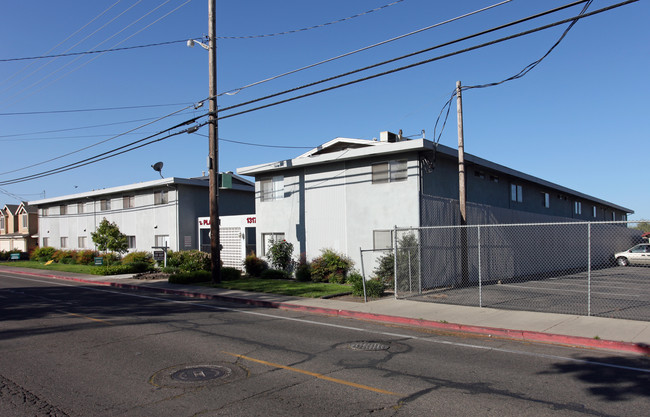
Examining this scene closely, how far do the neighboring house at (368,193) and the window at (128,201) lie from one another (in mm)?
14718

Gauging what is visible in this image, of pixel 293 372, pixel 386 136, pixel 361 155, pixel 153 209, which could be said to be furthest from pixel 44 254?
pixel 293 372

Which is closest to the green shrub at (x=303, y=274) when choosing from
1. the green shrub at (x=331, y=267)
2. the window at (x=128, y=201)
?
the green shrub at (x=331, y=267)

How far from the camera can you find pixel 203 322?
462 inches

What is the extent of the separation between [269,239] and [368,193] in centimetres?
684

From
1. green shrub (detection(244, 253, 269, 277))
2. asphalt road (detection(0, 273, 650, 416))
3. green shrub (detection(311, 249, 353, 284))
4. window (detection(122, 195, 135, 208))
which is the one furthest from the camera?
window (detection(122, 195, 135, 208))

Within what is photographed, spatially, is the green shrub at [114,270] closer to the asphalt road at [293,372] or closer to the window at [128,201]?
the window at [128,201]

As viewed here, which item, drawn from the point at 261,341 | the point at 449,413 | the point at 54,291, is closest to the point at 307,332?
the point at 261,341

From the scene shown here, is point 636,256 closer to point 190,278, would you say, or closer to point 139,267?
point 190,278

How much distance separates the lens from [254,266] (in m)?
24.7

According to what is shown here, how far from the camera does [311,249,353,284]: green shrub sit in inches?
819

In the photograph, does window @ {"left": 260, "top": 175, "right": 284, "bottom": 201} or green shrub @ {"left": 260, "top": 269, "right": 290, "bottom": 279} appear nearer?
green shrub @ {"left": 260, "top": 269, "right": 290, "bottom": 279}

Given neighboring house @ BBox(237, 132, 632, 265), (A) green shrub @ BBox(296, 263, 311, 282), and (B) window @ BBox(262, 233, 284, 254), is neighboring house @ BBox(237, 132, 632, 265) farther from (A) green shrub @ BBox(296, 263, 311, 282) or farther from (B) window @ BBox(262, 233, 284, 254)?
(A) green shrub @ BBox(296, 263, 311, 282)

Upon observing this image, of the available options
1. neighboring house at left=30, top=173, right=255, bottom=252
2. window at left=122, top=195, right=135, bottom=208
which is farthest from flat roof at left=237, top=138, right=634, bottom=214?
window at left=122, top=195, right=135, bottom=208

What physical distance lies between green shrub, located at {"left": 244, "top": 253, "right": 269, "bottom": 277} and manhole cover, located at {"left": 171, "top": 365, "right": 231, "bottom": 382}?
17.3 meters
